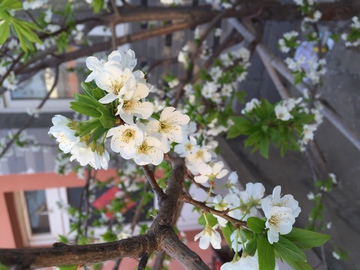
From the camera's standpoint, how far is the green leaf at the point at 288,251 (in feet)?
1.85

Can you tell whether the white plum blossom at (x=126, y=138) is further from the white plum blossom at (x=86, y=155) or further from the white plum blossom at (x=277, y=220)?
the white plum blossom at (x=277, y=220)

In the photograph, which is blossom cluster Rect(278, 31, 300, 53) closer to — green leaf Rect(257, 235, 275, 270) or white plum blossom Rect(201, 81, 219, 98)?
white plum blossom Rect(201, 81, 219, 98)

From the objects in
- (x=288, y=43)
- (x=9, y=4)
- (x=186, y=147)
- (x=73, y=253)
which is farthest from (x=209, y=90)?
(x=73, y=253)

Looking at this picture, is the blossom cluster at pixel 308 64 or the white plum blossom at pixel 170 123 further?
the blossom cluster at pixel 308 64

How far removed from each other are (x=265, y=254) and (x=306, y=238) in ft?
0.30

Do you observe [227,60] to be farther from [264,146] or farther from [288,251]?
[288,251]

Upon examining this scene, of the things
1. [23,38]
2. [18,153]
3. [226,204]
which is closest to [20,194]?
[18,153]

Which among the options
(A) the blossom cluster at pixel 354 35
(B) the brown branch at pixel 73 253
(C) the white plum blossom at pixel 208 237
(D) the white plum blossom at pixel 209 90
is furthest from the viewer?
(D) the white plum blossom at pixel 209 90

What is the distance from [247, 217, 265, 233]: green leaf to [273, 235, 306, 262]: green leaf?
A: 0.03 metres

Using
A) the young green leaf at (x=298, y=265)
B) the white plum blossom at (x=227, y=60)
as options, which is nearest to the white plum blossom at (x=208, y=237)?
the young green leaf at (x=298, y=265)

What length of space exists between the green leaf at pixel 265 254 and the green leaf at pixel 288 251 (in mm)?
11

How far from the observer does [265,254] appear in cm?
57

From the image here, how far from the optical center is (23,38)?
45.8 inches

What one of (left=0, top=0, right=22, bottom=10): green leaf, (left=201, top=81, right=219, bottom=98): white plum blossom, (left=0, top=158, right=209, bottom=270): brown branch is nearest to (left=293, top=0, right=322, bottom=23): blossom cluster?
(left=201, top=81, right=219, bottom=98): white plum blossom
